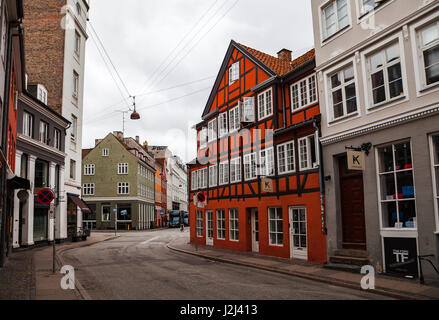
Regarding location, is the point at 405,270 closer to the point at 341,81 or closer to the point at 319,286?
the point at 319,286

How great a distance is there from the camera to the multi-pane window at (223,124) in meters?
23.0

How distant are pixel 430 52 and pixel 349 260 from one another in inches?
268

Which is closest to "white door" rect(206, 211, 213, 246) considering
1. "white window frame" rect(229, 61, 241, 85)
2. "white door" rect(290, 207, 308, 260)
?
"white window frame" rect(229, 61, 241, 85)

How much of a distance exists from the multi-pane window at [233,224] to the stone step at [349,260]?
8229mm

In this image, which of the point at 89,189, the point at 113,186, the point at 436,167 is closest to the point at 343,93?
the point at 436,167

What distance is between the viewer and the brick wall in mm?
28969

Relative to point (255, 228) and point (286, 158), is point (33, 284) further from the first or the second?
point (255, 228)

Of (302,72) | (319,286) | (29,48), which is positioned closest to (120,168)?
(29,48)

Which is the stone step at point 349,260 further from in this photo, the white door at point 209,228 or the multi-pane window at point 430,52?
the white door at point 209,228

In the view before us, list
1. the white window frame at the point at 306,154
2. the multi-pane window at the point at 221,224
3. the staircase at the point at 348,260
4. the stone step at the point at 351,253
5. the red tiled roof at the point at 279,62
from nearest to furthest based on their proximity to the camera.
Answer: the staircase at the point at 348,260 < the stone step at the point at 351,253 < the white window frame at the point at 306,154 < the red tiled roof at the point at 279,62 < the multi-pane window at the point at 221,224

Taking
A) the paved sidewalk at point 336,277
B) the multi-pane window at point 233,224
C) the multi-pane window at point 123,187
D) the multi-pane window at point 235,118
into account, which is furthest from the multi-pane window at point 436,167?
the multi-pane window at point 123,187

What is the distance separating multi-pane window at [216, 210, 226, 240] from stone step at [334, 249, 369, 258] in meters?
9.80

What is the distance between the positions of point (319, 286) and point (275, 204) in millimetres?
7363

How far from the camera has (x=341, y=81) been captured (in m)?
14.0
